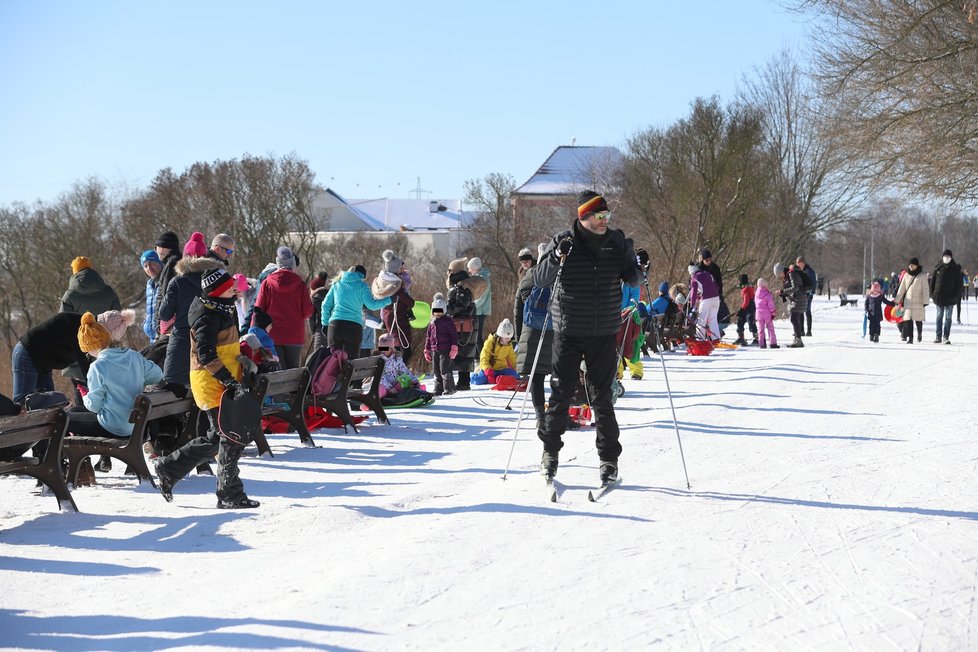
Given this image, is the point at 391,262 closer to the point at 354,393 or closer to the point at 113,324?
the point at 354,393

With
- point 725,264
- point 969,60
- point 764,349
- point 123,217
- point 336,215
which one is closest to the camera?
point 969,60

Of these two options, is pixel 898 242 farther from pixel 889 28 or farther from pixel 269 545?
pixel 269 545

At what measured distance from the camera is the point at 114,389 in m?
7.34

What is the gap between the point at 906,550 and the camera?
5.39 meters

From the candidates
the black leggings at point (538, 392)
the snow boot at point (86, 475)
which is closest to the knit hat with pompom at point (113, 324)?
the snow boot at point (86, 475)

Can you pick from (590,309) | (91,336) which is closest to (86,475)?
(91,336)

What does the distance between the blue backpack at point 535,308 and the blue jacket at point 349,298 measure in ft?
8.84

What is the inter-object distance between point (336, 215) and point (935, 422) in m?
76.4

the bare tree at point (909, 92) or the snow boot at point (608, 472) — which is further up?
the bare tree at point (909, 92)

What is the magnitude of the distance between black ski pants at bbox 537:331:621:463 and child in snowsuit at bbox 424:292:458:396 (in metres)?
6.68

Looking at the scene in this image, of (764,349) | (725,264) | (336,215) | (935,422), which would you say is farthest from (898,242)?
(935,422)

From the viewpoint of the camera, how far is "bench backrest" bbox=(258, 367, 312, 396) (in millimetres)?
8883

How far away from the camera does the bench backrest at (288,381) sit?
8.88 m

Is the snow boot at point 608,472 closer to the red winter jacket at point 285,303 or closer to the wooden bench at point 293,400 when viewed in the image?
the wooden bench at point 293,400
